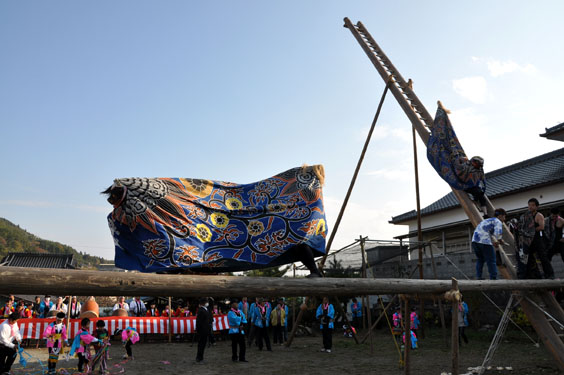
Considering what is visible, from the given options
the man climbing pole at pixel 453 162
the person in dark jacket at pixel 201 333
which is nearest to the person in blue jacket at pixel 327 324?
the person in dark jacket at pixel 201 333

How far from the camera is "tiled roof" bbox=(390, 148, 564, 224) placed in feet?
53.8

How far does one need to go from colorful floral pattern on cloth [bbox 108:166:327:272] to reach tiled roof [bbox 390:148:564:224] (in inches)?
521

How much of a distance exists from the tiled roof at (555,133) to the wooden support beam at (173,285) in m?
12.4

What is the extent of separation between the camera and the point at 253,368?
10461 millimetres

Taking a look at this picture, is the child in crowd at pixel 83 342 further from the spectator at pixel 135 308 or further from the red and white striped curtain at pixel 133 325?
the spectator at pixel 135 308

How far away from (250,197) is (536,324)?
579 cm

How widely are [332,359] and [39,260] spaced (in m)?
27.1

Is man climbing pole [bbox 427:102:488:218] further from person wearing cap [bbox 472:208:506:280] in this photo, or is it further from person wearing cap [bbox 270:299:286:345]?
person wearing cap [bbox 270:299:286:345]

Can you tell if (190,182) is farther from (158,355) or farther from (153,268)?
(158,355)

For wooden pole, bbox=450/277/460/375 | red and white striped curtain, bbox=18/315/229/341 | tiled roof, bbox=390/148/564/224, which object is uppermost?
tiled roof, bbox=390/148/564/224

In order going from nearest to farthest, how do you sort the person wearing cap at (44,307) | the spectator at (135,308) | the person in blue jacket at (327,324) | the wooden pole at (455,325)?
the wooden pole at (455,325), the person in blue jacket at (327,324), the person wearing cap at (44,307), the spectator at (135,308)

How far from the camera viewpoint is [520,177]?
734 inches

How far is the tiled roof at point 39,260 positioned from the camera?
29891 mm

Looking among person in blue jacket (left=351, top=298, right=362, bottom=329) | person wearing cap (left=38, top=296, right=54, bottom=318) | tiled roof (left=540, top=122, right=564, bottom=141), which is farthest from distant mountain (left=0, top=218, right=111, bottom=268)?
tiled roof (left=540, top=122, right=564, bottom=141)
